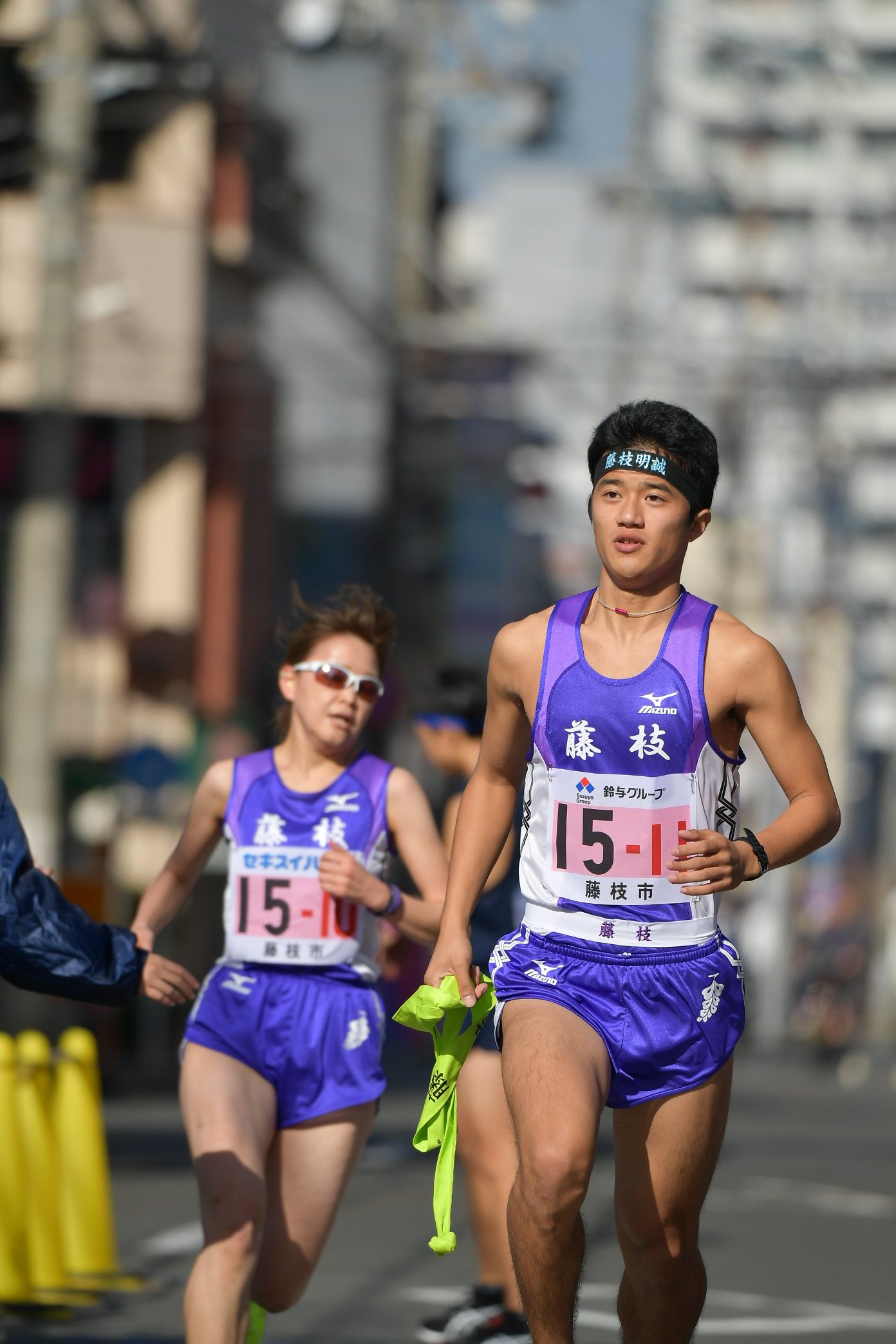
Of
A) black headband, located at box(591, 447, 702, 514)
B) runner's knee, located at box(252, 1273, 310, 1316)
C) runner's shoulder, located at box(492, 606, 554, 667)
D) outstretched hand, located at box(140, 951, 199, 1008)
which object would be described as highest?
black headband, located at box(591, 447, 702, 514)

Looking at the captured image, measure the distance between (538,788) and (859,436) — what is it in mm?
44336

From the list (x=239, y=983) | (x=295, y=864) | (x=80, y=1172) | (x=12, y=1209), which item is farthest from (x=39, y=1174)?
(x=295, y=864)

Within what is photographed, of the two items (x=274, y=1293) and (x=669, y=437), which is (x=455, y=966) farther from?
(x=274, y=1293)

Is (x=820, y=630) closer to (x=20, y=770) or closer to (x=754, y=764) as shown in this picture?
(x=754, y=764)

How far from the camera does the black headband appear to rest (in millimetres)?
5266

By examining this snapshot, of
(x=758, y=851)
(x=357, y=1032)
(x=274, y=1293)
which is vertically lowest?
(x=274, y=1293)

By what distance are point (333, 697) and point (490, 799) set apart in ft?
3.97

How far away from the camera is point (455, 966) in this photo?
525 cm

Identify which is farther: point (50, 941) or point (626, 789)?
point (50, 941)

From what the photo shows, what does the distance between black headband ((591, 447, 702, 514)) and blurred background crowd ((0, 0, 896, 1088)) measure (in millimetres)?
12795

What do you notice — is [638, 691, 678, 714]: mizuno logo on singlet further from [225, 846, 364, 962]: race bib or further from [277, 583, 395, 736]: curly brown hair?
[277, 583, 395, 736]: curly brown hair

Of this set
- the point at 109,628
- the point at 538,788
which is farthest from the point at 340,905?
the point at 109,628

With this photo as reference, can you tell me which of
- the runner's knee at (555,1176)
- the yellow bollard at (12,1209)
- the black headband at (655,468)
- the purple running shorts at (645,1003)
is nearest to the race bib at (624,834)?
the purple running shorts at (645,1003)

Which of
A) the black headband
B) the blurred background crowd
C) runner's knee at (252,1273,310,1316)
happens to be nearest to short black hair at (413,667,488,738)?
runner's knee at (252,1273,310,1316)
